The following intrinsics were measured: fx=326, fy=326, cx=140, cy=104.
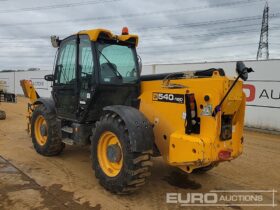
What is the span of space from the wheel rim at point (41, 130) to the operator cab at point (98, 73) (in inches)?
35.2

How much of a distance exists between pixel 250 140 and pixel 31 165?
6.28 metres

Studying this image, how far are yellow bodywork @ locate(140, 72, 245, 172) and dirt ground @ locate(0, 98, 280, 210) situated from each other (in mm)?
785

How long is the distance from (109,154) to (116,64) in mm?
1665

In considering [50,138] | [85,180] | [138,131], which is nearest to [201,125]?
[138,131]

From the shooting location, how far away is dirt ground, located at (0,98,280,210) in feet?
15.2

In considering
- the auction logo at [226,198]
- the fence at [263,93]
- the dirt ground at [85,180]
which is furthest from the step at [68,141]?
the fence at [263,93]

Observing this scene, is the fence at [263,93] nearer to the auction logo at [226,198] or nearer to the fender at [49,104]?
the auction logo at [226,198]

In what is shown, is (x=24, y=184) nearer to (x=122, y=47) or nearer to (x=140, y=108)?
(x=140, y=108)

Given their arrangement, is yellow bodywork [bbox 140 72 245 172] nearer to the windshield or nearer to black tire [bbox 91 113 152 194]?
black tire [bbox 91 113 152 194]

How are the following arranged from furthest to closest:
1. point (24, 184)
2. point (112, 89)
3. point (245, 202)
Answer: point (112, 89)
point (24, 184)
point (245, 202)

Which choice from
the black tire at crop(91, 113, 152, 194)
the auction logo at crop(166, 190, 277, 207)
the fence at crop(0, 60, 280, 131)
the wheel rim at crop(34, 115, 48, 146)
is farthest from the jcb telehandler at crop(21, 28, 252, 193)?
the fence at crop(0, 60, 280, 131)

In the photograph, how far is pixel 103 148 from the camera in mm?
5277

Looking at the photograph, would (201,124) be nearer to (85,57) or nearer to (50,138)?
(85,57)

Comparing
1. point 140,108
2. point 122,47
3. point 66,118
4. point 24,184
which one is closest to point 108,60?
point 122,47
